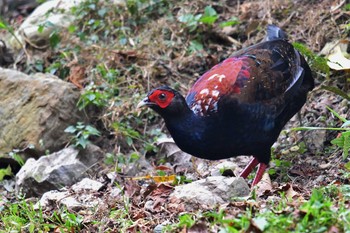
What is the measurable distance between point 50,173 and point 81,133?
2.30 feet

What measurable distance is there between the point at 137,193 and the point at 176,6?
132 inches

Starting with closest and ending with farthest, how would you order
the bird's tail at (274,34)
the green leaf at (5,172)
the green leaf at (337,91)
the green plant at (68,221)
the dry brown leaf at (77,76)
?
the green plant at (68,221)
the green leaf at (337,91)
the bird's tail at (274,34)
the green leaf at (5,172)
the dry brown leaf at (77,76)

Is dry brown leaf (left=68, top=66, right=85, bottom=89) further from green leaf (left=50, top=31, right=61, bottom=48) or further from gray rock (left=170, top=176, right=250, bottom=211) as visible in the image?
gray rock (left=170, top=176, right=250, bottom=211)

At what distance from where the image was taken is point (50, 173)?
6.05m

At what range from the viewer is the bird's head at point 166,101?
201 inches

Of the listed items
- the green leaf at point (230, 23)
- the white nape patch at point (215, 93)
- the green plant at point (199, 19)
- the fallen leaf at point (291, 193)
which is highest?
the white nape patch at point (215, 93)

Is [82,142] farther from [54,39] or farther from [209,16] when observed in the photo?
[209,16]

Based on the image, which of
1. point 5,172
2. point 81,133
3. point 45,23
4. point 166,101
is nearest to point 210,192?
point 166,101

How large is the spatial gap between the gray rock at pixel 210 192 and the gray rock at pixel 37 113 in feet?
7.70

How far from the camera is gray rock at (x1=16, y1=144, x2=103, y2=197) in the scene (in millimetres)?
6035

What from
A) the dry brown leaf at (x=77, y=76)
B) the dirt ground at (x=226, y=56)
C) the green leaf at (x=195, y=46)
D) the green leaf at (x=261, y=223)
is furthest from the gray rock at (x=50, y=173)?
the green leaf at (x=261, y=223)

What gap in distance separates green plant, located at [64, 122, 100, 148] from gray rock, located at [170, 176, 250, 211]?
2.04 m

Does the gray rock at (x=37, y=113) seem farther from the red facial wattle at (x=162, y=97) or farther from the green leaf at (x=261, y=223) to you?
the green leaf at (x=261, y=223)

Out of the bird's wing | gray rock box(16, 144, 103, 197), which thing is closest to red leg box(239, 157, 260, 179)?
the bird's wing
